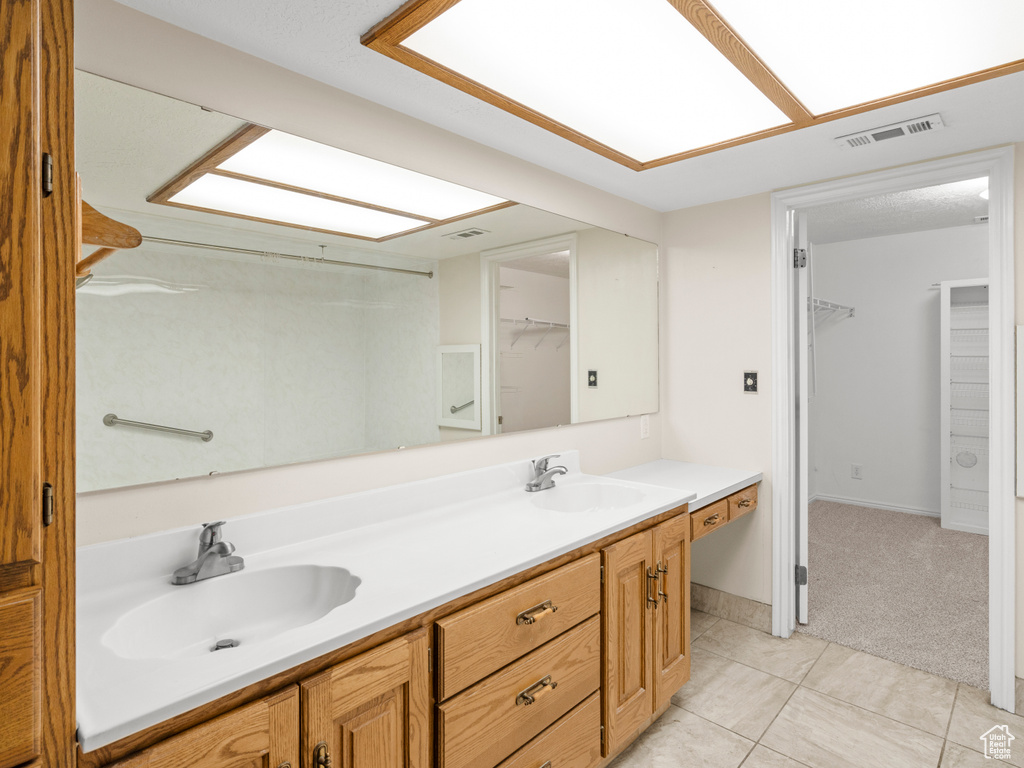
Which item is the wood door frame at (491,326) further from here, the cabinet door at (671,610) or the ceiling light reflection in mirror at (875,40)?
the ceiling light reflection in mirror at (875,40)

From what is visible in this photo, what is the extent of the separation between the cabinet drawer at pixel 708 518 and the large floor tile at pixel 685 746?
0.64 m

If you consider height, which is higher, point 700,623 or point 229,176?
point 229,176

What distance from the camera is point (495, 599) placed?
134 cm

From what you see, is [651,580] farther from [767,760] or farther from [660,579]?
[767,760]

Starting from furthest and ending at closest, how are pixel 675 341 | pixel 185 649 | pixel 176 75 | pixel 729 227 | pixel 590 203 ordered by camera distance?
pixel 675 341
pixel 729 227
pixel 590 203
pixel 176 75
pixel 185 649

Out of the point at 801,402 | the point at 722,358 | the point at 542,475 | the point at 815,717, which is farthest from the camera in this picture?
the point at 722,358

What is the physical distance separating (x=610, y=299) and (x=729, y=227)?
69 centimetres

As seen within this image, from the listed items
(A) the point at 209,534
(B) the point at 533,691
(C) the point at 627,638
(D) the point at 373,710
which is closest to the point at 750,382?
(C) the point at 627,638

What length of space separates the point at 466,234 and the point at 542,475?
93 cm

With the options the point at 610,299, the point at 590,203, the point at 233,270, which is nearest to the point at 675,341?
the point at 610,299

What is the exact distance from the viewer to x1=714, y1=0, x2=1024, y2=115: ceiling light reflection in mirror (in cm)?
129

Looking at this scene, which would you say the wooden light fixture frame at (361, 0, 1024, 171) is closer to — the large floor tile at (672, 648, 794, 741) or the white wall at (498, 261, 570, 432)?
the white wall at (498, 261, 570, 432)

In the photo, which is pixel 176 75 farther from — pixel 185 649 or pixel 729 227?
pixel 729 227

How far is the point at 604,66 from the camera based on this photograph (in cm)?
153
